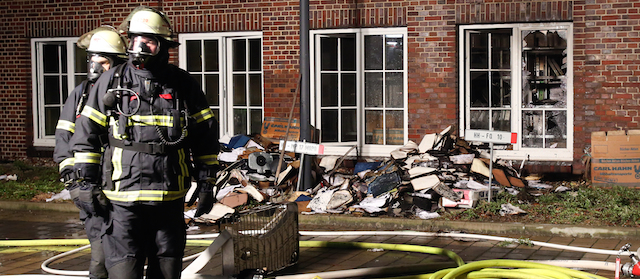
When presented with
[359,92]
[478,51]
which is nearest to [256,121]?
[359,92]

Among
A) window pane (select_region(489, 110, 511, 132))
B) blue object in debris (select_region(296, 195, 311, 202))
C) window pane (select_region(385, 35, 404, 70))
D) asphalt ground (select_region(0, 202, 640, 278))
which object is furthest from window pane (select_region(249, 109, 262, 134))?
window pane (select_region(489, 110, 511, 132))

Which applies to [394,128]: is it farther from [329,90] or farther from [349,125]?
[329,90]

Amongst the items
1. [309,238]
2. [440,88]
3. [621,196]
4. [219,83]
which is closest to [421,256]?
[309,238]

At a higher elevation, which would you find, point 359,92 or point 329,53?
point 329,53

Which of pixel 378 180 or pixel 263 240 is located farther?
pixel 378 180

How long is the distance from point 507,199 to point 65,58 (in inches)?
328

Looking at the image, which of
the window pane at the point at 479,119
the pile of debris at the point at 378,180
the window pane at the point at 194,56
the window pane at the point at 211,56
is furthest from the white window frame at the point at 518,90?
the window pane at the point at 194,56

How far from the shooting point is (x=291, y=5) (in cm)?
1120

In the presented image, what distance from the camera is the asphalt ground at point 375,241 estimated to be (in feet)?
21.0

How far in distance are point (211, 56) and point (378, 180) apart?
4214 mm

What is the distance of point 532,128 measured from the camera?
10453 mm

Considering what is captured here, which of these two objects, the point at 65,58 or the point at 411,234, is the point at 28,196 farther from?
the point at 411,234

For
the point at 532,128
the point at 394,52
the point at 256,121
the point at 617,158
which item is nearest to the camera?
the point at 617,158

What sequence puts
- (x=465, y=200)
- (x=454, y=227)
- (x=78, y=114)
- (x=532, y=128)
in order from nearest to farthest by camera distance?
(x=78, y=114) → (x=454, y=227) → (x=465, y=200) → (x=532, y=128)
